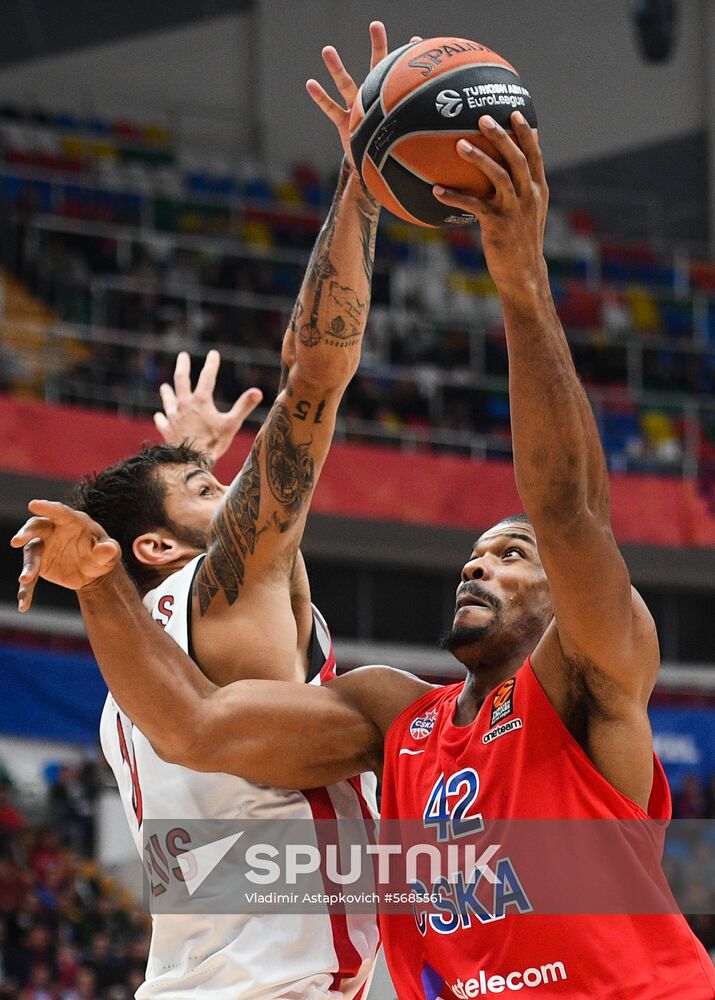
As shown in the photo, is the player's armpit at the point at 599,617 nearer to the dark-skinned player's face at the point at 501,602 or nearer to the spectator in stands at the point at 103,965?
the dark-skinned player's face at the point at 501,602

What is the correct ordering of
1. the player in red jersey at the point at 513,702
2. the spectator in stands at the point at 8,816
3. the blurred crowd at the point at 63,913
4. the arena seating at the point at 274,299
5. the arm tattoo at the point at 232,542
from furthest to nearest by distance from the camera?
the arena seating at the point at 274,299 < the spectator in stands at the point at 8,816 < the blurred crowd at the point at 63,913 < the arm tattoo at the point at 232,542 < the player in red jersey at the point at 513,702

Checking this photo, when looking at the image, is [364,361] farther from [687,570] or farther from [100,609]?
[100,609]

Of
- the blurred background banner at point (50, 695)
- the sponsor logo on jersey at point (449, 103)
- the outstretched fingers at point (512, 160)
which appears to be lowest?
the blurred background banner at point (50, 695)

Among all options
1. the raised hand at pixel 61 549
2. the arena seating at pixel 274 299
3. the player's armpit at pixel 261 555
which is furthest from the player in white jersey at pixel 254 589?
the arena seating at pixel 274 299

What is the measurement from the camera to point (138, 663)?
3.17 metres

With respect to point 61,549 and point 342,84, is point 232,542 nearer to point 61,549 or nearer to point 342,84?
point 61,549

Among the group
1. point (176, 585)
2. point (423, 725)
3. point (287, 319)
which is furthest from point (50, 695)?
point (423, 725)

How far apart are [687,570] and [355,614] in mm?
3590

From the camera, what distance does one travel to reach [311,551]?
14.9 m

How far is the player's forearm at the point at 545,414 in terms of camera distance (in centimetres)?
265

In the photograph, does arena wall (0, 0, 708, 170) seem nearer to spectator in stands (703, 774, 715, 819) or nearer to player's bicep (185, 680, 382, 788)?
spectator in stands (703, 774, 715, 819)

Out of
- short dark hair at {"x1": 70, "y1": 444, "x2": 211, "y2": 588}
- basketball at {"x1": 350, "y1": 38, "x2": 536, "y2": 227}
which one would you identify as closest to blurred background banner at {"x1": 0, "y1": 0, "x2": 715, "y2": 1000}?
short dark hair at {"x1": 70, "y1": 444, "x2": 211, "y2": 588}

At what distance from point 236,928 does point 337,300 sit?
1529mm

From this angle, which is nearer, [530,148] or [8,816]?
[530,148]
